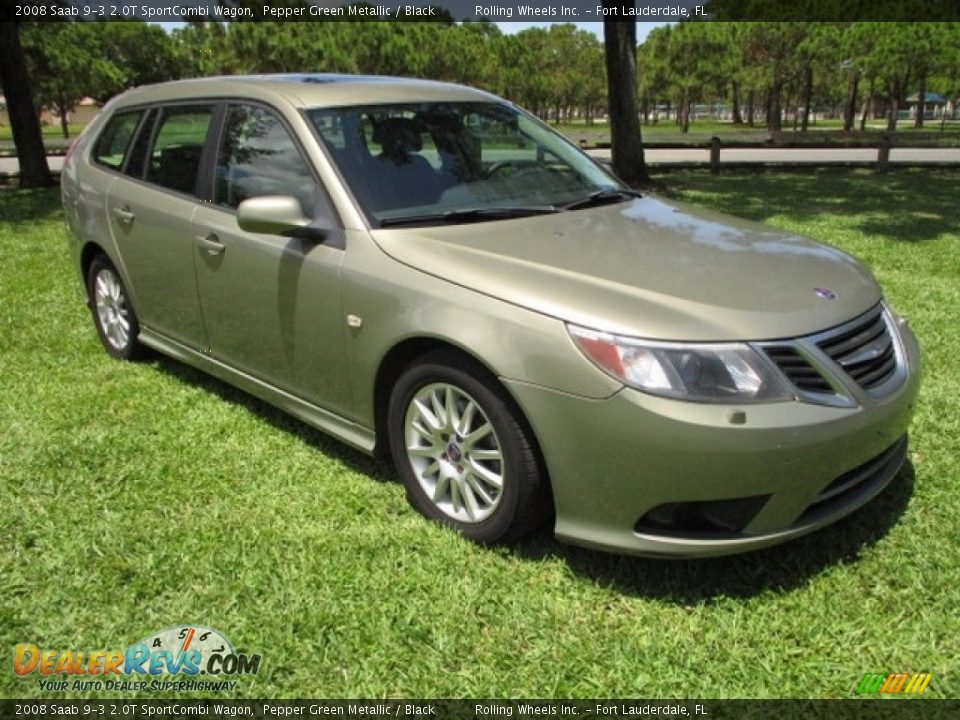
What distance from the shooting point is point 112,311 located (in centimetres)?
522

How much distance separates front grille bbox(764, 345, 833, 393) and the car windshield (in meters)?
1.32

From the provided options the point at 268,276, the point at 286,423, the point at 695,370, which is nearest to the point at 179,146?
the point at 268,276

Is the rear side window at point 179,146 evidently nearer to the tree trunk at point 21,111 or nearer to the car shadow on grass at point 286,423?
the car shadow on grass at point 286,423

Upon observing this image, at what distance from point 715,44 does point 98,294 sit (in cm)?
4276

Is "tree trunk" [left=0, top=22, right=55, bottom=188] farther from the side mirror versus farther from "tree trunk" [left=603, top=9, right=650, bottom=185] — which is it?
the side mirror

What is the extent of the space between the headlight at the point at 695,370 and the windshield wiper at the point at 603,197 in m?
1.31

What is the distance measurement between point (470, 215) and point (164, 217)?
1756mm

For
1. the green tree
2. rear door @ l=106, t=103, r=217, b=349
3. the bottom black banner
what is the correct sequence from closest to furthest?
the bottom black banner < rear door @ l=106, t=103, r=217, b=349 < the green tree

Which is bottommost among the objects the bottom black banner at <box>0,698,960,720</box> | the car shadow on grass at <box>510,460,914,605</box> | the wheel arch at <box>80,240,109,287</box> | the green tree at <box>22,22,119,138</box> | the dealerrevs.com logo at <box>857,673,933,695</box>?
the dealerrevs.com logo at <box>857,673,933,695</box>

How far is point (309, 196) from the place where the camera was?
3500 millimetres

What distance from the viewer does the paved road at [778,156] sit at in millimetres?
20453

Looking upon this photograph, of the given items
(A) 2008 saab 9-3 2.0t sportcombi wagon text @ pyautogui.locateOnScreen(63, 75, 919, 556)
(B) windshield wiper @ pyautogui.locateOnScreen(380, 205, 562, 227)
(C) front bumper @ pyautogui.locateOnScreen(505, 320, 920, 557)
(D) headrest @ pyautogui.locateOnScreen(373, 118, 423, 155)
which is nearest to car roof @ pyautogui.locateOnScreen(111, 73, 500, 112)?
(A) 2008 saab 9-3 2.0t sportcombi wagon text @ pyautogui.locateOnScreen(63, 75, 919, 556)

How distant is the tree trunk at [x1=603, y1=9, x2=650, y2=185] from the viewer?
1353 cm

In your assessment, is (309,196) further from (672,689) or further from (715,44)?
(715,44)
